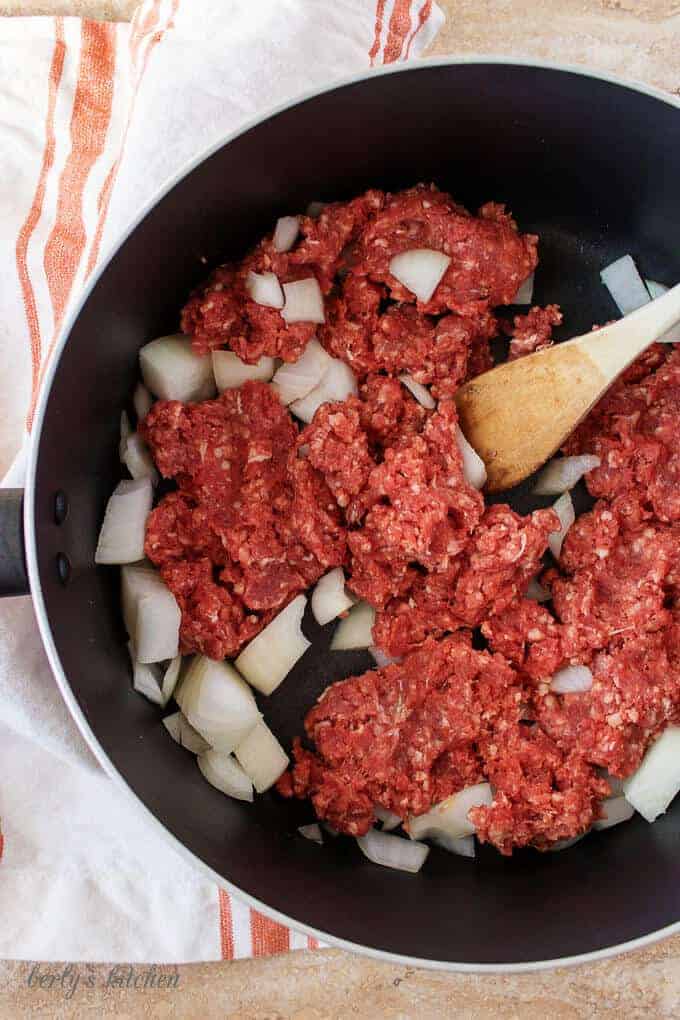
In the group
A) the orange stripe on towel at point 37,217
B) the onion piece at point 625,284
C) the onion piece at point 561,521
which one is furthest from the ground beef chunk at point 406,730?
the orange stripe on towel at point 37,217

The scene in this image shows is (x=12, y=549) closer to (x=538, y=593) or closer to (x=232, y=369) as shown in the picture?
(x=232, y=369)

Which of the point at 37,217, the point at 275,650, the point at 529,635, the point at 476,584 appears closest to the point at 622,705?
the point at 529,635

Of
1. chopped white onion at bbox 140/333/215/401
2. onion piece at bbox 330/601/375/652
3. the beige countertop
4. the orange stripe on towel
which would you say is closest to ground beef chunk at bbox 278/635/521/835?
onion piece at bbox 330/601/375/652

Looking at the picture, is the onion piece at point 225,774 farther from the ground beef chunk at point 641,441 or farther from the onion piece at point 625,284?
the onion piece at point 625,284

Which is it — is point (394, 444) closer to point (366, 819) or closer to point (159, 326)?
point (159, 326)

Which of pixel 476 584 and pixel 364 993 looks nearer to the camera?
pixel 476 584
